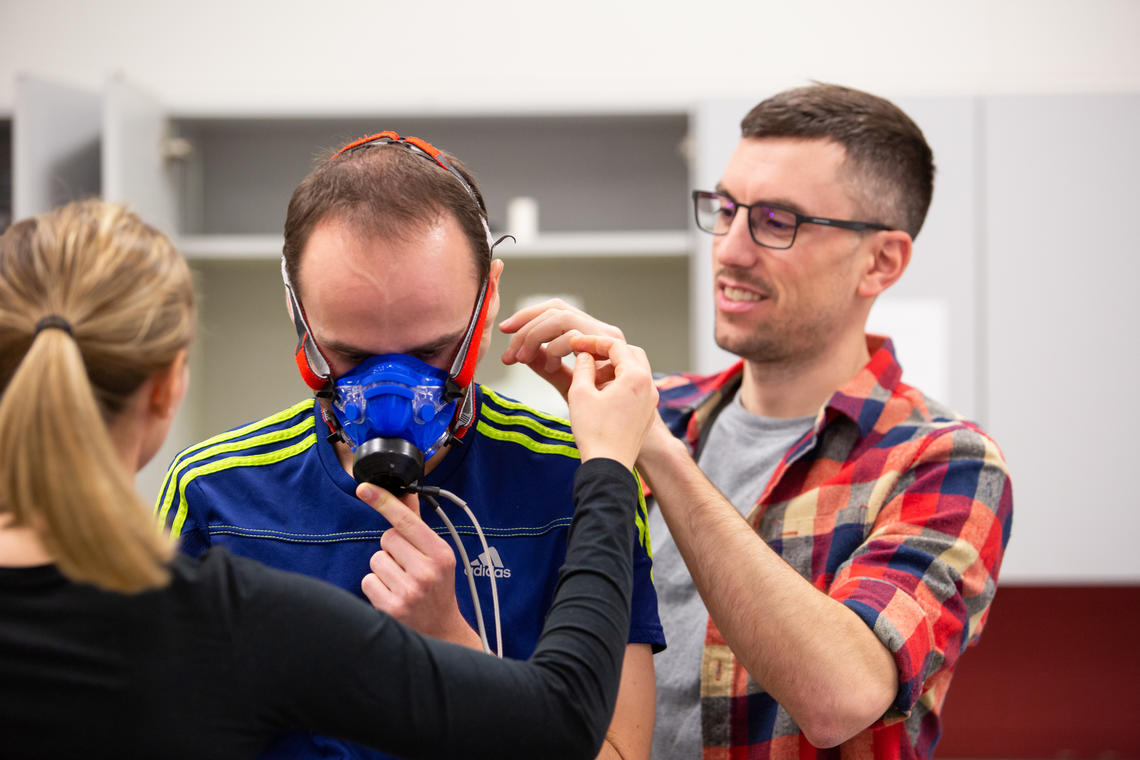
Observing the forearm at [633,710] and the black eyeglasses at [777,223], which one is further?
the black eyeglasses at [777,223]

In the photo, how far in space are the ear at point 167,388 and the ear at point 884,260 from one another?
1.17 metres

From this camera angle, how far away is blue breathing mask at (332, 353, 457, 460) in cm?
100

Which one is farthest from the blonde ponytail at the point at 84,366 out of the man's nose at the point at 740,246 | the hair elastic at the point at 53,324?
the man's nose at the point at 740,246

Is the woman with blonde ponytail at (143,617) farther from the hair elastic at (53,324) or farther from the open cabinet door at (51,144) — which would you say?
the open cabinet door at (51,144)

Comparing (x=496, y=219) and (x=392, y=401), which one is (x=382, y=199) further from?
(x=496, y=219)

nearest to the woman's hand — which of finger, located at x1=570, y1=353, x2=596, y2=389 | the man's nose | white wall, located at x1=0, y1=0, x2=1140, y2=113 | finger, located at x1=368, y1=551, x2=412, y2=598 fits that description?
Answer: finger, located at x1=570, y1=353, x2=596, y2=389

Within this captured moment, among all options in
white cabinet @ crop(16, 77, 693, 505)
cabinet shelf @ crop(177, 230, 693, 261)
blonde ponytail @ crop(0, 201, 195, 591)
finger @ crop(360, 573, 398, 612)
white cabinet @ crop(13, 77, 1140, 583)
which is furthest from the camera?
white cabinet @ crop(16, 77, 693, 505)

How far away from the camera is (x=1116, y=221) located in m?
2.47

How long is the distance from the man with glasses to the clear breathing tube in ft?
0.73

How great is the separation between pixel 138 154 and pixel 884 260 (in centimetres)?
182

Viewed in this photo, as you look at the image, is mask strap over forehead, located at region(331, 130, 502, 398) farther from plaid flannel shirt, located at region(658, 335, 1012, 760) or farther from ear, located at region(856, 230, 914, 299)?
ear, located at region(856, 230, 914, 299)

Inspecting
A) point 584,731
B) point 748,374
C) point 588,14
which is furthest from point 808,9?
point 584,731

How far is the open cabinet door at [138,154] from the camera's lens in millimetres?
2375

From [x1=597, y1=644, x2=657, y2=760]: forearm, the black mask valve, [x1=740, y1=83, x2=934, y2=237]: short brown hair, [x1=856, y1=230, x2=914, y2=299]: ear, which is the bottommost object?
[x1=597, y1=644, x2=657, y2=760]: forearm
